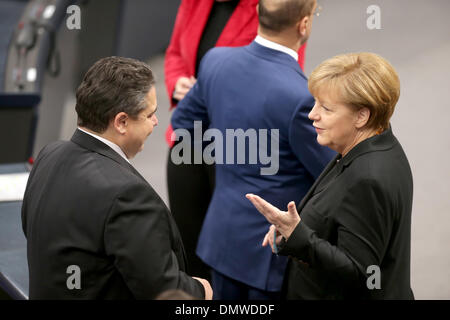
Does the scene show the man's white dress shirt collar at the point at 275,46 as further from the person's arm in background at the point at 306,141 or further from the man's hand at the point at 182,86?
the man's hand at the point at 182,86

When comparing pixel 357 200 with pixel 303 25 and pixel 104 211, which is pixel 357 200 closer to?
pixel 104 211

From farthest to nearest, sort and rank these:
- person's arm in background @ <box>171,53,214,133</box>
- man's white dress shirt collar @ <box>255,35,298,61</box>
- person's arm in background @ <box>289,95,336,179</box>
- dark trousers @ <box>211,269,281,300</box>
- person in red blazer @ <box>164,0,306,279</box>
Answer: person in red blazer @ <box>164,0,306,279</box> → person's arm in background @ <box>171,53,214,133</box> → dark trousers @ <box>211,269,281,300</box> → man's white dress shirt collar @ <box>255,35,298,61</box> → person's arm in background @ <box>289,95,336,179</box>

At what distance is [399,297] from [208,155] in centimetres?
126

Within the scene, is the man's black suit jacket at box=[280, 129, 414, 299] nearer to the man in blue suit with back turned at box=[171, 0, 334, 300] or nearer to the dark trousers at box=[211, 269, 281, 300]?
the man in blue suit with back turned at box=[171, 0, 334, 300]

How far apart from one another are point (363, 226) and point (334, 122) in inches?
12.9

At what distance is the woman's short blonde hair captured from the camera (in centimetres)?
196

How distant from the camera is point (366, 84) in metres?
1.97

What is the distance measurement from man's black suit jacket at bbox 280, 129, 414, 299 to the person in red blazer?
3.88 feet

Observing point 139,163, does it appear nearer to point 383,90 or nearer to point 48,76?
point 48,76

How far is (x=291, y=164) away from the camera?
2572 millimetres

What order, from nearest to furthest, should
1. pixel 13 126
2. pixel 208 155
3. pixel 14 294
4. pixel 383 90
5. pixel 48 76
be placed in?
pixel 383 90 → pixel 14 294 → pixel 208 155 → pixel 13 126 → pixel 48 76

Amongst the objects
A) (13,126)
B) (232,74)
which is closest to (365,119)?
(232,74)

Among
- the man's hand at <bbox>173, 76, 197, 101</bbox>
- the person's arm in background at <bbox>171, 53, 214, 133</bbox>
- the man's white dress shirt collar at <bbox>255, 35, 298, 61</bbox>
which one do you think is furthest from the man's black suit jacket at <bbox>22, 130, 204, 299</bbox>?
the man's hand at <bbox>173, 76, 197, 101</bbox>
